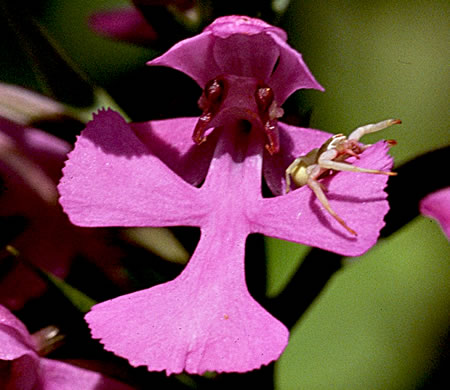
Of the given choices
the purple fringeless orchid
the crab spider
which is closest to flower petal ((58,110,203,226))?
the purple fringeless orchid

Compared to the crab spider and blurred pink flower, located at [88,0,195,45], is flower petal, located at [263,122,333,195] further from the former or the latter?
blurred pink flower, located at [88,0,195,45]

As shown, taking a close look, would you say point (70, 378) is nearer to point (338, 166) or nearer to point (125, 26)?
point (338, 166)

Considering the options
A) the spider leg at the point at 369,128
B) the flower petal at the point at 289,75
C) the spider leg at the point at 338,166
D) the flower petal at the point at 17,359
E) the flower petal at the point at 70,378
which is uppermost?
the flower petal at the point at 289,75

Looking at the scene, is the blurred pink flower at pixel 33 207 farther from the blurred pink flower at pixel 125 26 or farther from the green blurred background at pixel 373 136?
the green blurred background at pixel 373 136

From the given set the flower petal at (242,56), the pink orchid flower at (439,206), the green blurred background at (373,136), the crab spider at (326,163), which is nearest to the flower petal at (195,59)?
the flower petal at (242,56)

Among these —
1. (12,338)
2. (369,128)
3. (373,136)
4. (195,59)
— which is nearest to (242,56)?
(195,59)

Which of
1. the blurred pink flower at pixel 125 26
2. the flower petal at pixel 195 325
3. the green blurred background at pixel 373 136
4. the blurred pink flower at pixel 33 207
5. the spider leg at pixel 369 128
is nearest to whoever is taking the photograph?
the flower petal at pixel 195 325
